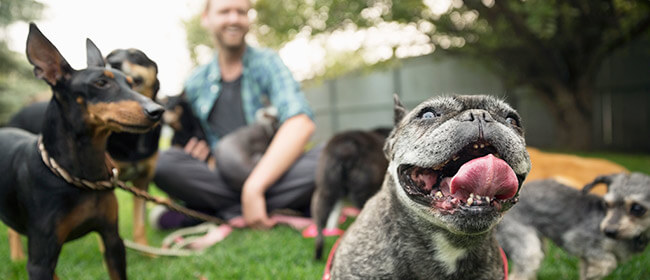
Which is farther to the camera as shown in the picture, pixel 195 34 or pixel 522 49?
pixel 195 34

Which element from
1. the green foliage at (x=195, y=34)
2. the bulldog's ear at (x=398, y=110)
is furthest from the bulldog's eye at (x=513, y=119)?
the green foliage at (x=195, y=34)

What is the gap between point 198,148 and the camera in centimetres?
509

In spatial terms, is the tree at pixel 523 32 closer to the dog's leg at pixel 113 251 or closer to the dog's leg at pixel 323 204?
the dog's leg at pixel 323 204

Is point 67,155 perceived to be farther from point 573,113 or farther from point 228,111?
point 573,113

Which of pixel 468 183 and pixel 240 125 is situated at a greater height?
pixel 468 183

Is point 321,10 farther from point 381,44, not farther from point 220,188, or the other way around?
point 220,188

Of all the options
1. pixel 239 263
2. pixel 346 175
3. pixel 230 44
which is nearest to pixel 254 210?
pixel 239 263

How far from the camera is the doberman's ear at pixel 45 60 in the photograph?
2.07m

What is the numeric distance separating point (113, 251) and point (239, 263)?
1062 millimetres

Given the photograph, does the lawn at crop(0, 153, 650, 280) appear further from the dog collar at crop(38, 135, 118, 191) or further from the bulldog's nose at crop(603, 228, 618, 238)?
the dog collar at crop(38, 135, 118, 191)

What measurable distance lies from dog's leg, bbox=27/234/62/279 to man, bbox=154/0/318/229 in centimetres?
211

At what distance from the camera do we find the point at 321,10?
8.99m

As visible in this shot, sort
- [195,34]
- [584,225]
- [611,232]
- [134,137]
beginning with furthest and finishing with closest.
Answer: [195,34], [134,137], [584,225], [611,232]

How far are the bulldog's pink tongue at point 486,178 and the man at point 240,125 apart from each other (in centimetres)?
282
